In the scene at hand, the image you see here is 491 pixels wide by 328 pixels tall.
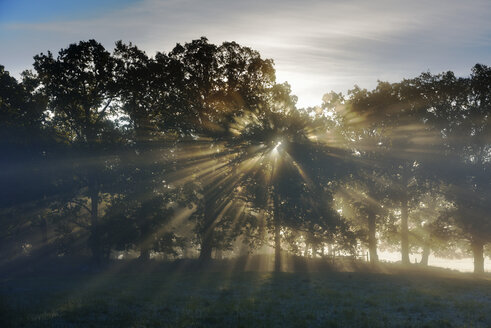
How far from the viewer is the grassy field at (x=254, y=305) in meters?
13.6

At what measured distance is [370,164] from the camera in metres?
39.7

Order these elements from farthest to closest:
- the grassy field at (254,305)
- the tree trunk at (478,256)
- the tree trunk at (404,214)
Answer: the tree trunk at (404,214) → the tree trunk at (478,256) → the grassy field at (254,305)

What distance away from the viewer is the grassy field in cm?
1358

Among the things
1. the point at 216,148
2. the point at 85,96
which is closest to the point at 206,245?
the point at 216,148

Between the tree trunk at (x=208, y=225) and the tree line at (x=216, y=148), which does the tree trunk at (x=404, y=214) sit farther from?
the tree trunk at (x=208, y=225)

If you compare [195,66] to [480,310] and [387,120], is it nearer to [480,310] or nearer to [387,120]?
[387,120]

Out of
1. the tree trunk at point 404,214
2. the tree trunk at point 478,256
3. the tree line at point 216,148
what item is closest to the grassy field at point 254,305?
the tree line at point 216,148

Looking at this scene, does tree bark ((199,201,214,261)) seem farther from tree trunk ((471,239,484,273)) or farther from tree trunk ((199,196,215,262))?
tree trunk ((471,239,484,273))

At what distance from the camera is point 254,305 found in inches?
637

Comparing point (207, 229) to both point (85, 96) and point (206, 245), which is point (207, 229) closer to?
point (206, 245)

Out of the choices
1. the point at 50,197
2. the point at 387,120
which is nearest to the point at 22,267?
the point at 50,197

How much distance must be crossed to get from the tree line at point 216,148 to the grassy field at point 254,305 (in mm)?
10543

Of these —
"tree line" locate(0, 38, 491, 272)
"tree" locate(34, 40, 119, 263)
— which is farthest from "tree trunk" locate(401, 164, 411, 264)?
"tree" locate(34, 40, 119, 263)

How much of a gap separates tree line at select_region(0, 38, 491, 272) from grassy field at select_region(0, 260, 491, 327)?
415 inches
